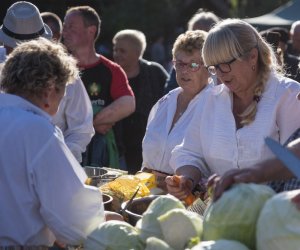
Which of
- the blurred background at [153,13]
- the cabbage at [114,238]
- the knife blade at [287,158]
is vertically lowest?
the blurred background at [153,13]

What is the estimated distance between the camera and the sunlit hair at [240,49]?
145 inches

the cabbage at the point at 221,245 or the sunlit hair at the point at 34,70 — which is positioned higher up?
the sunlit hair at the point at 34,70

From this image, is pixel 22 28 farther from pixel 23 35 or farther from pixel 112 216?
pixel 112 216

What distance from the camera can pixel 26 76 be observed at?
3078 millimetres

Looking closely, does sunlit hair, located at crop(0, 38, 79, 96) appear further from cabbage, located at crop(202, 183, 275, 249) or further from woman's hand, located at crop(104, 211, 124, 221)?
cabbage, located at crop(202, 183, 275, 249)

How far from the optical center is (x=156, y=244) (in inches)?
100

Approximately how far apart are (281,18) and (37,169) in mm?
9163

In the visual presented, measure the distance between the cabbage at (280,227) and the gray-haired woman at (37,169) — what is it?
0.83m

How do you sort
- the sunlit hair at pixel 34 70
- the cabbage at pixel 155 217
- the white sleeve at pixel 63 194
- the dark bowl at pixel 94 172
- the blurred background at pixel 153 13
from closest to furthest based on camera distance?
1. the cabbage at pixel 155 217
2. the white sleeve at pixel 63 194
3. the sunlit hair at pixel 34 70
4. the dark bowl at pixel 94 172
5. the blurred background at pixel 153 13

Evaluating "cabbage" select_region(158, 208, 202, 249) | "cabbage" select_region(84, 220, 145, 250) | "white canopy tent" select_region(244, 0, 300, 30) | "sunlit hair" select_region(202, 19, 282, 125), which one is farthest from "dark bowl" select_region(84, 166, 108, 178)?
"white canopy tent" select_region(244, 0, 300, 30)

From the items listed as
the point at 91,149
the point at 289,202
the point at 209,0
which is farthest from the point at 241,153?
the point at 209,0

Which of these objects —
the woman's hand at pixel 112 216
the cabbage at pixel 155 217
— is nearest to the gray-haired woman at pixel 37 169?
the woman's hand at pixel 112 216

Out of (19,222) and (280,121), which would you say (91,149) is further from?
(19,222)

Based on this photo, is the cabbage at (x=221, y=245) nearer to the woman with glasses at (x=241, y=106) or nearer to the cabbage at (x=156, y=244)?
the cabbage at (x=156, y=244)
